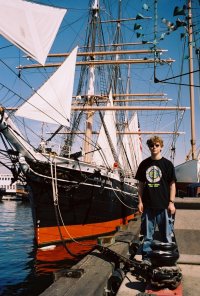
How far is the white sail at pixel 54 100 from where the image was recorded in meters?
14.0

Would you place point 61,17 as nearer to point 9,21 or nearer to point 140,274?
point 9,21

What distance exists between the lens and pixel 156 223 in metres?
4.90

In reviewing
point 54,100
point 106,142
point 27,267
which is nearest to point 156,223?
point 27,267

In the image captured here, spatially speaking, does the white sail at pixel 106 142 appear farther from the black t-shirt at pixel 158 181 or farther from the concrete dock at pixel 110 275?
the black t-shirt at pixel 158 181

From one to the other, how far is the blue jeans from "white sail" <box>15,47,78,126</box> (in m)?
8.84

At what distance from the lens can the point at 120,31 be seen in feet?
122

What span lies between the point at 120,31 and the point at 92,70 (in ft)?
43.7

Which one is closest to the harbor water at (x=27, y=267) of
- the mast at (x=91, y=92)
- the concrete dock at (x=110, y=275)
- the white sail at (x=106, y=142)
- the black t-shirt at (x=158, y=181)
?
the concrete dock at (x=110, y=275)

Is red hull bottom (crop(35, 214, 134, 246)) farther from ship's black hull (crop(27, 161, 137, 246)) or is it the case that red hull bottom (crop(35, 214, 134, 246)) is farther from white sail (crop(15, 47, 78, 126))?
white sail (crop(15, 47, 78, 126))

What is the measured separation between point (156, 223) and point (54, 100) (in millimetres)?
11615

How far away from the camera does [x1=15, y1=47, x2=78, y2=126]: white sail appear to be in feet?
45.9

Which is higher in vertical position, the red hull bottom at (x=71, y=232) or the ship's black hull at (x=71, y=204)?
the ship's black hull at (x=71, y=204)

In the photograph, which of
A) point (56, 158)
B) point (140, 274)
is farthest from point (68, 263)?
point (140, 274)

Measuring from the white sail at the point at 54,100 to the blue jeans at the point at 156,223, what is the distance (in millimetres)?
8837
